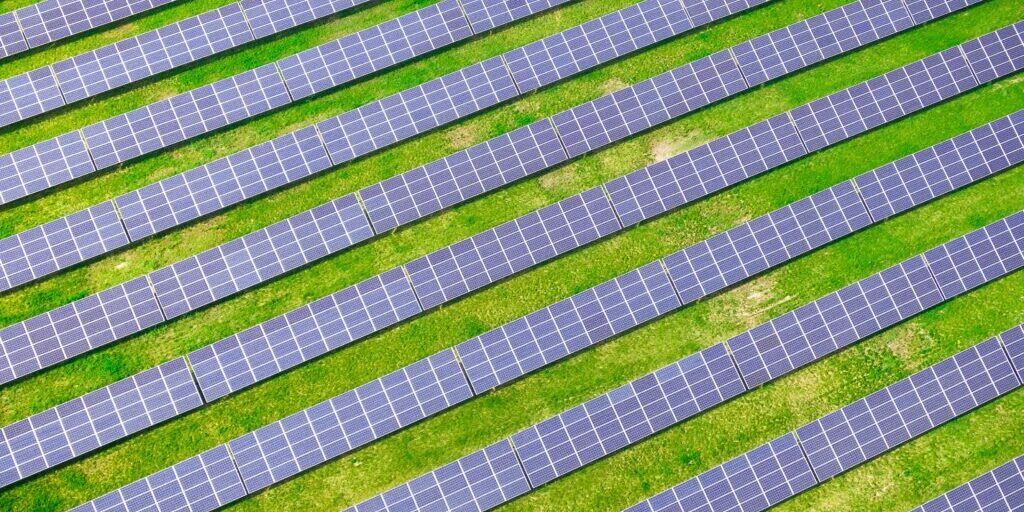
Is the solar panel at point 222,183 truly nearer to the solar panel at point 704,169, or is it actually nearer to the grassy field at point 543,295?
the grassy field at point 543,295

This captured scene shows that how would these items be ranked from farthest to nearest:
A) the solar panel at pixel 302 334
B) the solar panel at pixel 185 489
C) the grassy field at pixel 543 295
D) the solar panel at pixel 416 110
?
the solar panel at pixel 416 110
the grassy field at pixel 543 295
the solar panel at pixel 302 334
the solar panel at pixel 185 489

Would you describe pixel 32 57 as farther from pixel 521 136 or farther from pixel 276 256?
pixel 521 136

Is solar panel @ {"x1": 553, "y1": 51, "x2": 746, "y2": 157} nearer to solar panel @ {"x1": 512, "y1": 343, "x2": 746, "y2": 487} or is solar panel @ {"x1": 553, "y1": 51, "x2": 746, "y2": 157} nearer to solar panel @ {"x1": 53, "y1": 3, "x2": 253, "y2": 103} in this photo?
solar panel @ {"x1": 512, "y1": 343, "x2": 746, "y2": 487}

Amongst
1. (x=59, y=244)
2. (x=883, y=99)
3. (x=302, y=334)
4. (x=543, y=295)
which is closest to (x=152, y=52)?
(x=59, y=244)

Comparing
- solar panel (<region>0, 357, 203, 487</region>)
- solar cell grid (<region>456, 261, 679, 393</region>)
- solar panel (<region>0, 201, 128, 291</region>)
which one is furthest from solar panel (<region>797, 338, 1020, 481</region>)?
solar panel (<region>0, 201, 128, 291</region>)

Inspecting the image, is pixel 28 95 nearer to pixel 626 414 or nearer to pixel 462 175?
pixel 462 175

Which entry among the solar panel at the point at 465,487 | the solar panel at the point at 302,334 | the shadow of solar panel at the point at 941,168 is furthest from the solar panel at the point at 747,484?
the solar panel at the point at 302,334
